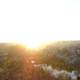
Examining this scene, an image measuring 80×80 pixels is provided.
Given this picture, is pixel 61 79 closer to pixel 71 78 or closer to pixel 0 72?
pixel 71 78

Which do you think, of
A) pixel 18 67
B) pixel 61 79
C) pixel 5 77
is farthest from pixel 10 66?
pixel 61 79

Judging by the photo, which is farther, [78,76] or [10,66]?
[10,66]

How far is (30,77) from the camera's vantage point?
86.8ft

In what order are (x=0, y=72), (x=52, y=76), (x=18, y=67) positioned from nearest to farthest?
(x=52, y=76) < (x=0, y=72) < (x=18, y=67)

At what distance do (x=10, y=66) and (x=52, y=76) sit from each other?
9112 millimetres

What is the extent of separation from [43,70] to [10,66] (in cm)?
601

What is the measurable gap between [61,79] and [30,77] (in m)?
3.81

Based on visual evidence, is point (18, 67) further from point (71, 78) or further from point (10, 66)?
point (71, 78)

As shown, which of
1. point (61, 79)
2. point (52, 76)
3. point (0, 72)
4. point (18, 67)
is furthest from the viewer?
point (18, 67)

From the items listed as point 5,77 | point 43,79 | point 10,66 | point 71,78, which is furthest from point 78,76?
point 10,66

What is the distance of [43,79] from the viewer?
26.2 metres

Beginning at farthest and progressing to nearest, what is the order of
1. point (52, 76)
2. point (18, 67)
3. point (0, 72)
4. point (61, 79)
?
point (18, 67) < point (0, 72) < point (52, 76) < point (61, 79)

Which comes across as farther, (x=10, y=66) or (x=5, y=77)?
(x=10, y=66)

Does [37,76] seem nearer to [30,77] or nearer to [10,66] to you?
[30,77]
